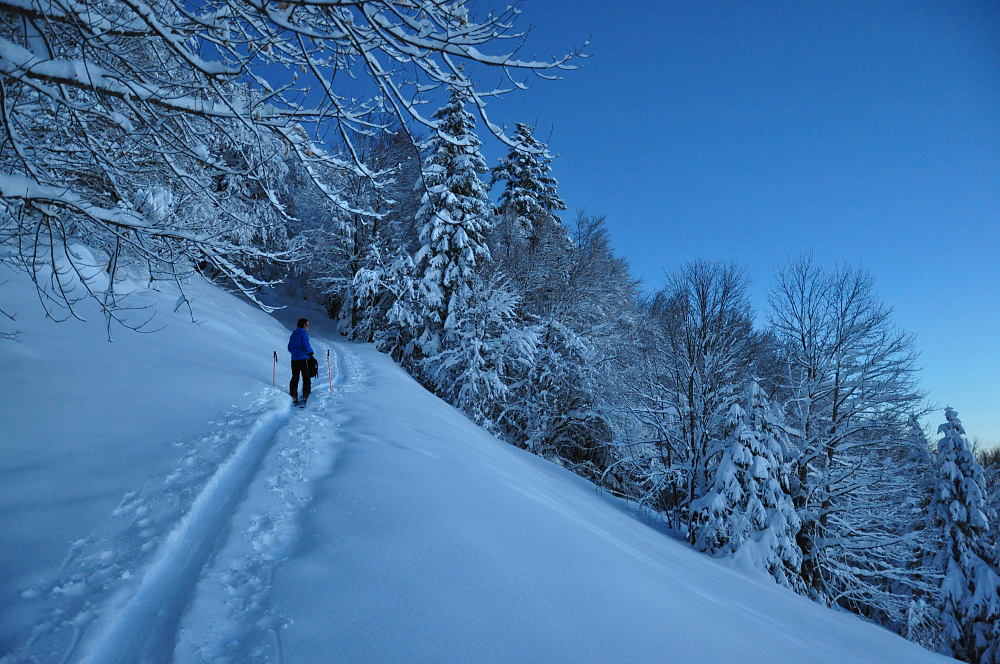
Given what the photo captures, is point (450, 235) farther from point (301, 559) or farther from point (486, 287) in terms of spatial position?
point (301, 559)

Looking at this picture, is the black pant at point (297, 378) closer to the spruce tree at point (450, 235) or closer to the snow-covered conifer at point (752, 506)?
the snow-covered conifer at point (752, 506)

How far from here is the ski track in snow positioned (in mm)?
2166

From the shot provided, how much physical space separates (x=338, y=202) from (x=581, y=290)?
1706cm

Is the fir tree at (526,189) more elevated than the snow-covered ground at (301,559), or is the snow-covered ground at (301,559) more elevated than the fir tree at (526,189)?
the fir tree at (526,189)

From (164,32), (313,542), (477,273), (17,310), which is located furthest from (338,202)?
(477,273)

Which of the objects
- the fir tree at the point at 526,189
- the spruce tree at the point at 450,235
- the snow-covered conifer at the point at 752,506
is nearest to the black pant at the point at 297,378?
the snow-covered conifer at the point at 752,506

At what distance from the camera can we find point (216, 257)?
309 cm

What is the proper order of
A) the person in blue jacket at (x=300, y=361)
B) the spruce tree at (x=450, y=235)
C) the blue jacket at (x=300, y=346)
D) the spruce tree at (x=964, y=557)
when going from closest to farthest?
the person in blue jacket at (x=300, y=361)
the blue jacket at (x=300, y=346)
the spruce tree at (x=964, y=557)
the spruce tree at (x=450, y=235)

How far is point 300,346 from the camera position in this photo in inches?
351

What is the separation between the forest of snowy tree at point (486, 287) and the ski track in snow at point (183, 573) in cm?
174

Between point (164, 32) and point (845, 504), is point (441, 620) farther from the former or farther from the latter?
point (845, 504)

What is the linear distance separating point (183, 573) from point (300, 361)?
20.4 feet

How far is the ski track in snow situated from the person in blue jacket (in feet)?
11.8

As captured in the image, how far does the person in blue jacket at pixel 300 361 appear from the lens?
8344mm
